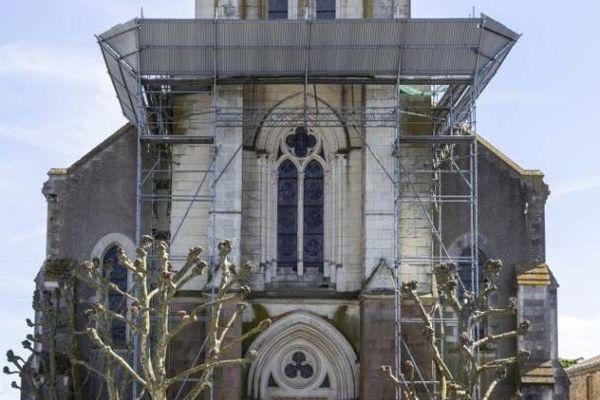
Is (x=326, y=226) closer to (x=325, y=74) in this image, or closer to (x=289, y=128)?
(x=289, y=128)

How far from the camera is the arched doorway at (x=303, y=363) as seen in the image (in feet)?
104

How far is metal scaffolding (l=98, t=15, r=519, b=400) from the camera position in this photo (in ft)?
102

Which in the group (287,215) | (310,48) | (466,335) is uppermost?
(310,48)

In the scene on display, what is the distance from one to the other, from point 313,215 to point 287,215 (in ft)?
2.11

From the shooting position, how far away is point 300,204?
32.6 meters

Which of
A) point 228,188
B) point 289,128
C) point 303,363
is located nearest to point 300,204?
point 289,128

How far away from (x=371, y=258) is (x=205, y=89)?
5870 mm

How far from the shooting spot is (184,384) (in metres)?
31.4

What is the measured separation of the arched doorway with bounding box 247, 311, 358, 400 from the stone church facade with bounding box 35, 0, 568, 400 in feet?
0.09

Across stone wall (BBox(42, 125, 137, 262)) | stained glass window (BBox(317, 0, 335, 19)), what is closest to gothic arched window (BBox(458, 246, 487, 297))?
stained glass window (BBox(317, 0, 335, 19))

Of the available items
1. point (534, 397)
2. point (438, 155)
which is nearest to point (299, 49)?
point (438, 155)

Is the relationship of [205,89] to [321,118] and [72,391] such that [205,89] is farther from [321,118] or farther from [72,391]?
[72,391]

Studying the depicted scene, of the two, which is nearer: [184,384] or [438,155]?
[184,384]

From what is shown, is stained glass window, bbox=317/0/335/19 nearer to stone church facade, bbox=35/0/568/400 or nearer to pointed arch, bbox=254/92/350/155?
stone church facade, bbox=35/0/568/400
